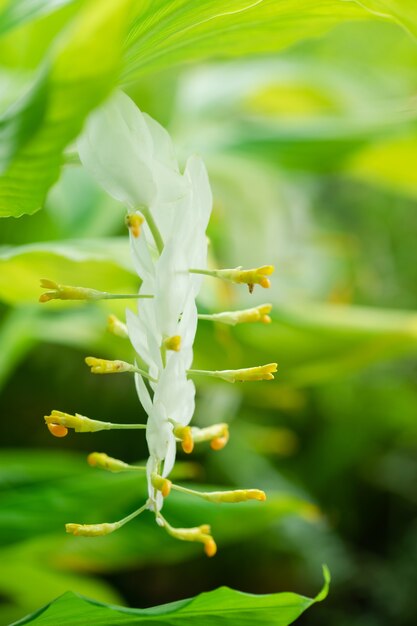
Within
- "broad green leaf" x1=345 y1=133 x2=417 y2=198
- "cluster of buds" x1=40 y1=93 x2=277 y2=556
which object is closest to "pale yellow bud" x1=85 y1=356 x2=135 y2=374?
"cluster of buds" x1=40 y1=93 x2=277 y2=556

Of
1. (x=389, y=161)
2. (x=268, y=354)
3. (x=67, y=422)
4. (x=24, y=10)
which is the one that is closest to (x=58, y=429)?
(x=67, y=422)

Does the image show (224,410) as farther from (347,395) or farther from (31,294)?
(31,294)

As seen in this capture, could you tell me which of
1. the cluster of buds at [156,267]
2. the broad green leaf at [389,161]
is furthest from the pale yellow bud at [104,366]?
the broad green leaf at [389,161]

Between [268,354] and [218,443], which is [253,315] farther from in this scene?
[268,354]

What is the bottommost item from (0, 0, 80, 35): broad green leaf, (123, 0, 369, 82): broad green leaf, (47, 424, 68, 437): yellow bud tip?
(47, 424, 68, 437): yellow bud tip

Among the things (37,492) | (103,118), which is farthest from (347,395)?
(103,118)

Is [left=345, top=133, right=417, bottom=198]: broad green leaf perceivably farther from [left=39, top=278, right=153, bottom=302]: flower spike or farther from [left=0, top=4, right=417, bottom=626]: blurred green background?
[left=39, top=278, right=153, bottom=302]: flower spike

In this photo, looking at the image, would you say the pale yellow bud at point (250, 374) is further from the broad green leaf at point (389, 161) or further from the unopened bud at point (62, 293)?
the broad green leaf at point (389, 161)

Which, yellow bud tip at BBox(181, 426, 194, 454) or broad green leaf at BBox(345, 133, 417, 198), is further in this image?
broad green leaf at BBox(345, 133, 417, 198)
